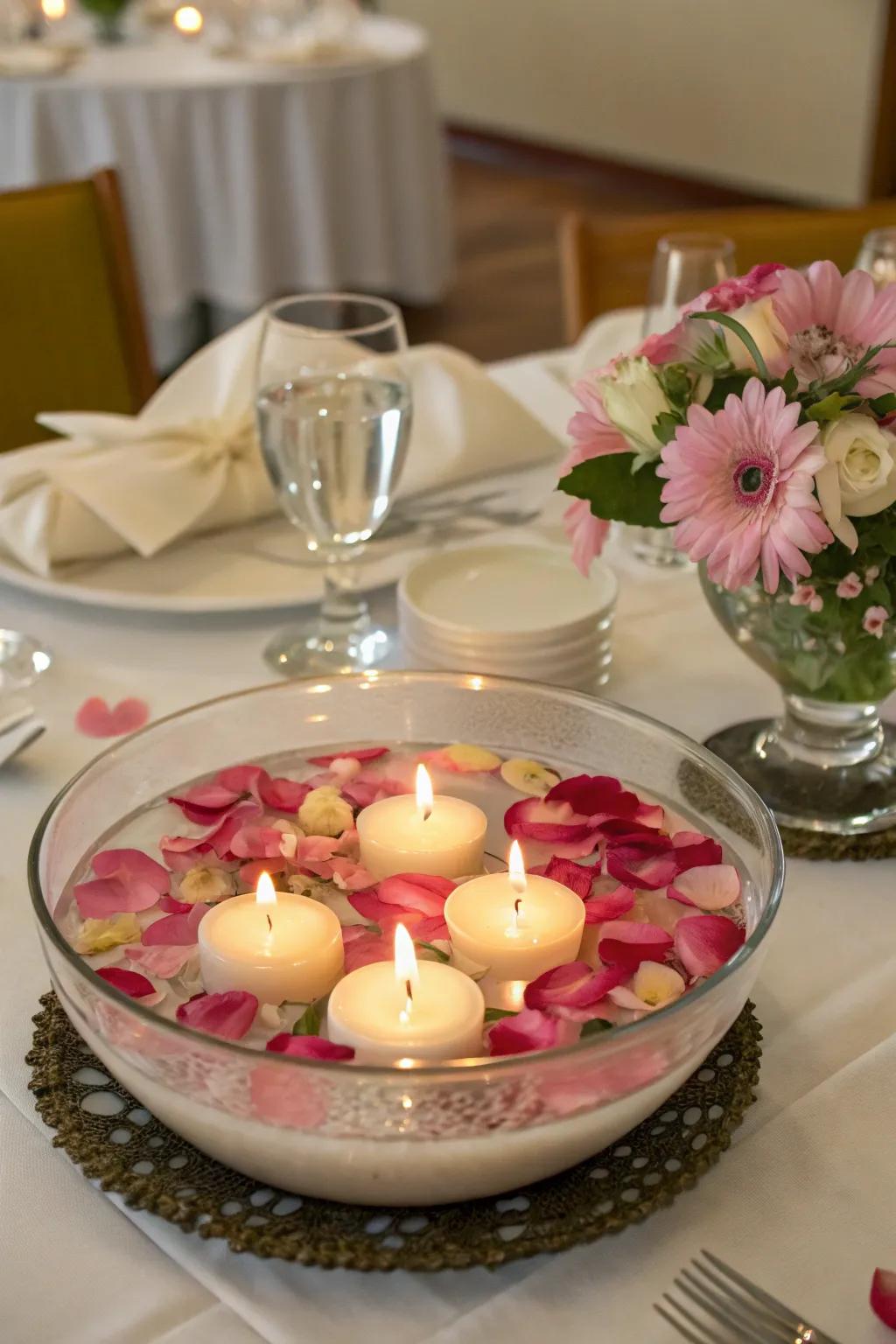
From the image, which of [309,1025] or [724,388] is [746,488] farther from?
[309,1025]

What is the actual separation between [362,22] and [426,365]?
145 inches

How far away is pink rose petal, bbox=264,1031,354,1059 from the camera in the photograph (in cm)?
54

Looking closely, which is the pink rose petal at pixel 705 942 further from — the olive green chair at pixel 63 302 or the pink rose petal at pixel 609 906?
the olive green chair at pixel 63 302

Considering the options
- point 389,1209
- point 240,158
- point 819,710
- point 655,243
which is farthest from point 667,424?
point 240,158

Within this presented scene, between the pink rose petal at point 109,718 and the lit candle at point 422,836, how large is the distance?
0.28m

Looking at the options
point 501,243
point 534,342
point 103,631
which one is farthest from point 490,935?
point 501,243

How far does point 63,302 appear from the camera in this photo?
1739 millimetres

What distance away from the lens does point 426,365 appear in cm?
128

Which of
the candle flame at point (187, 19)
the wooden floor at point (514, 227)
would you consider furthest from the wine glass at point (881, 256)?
the candle flame at point (187, 19)

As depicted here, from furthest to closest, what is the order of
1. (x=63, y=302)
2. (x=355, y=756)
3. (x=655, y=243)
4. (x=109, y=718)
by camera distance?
(x=655, y=243), (x=63, y=302), (x=109, y=718), (x=355, y=756)

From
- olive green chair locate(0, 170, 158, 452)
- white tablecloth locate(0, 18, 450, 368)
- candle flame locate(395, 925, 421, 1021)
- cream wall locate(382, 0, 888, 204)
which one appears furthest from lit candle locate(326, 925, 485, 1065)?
cream wall locate(382, 0, 888, 204)

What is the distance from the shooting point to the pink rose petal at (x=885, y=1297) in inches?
20.4

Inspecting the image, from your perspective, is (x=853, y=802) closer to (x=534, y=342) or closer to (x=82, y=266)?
(x=82, y=266)

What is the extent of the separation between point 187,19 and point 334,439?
145 inches
